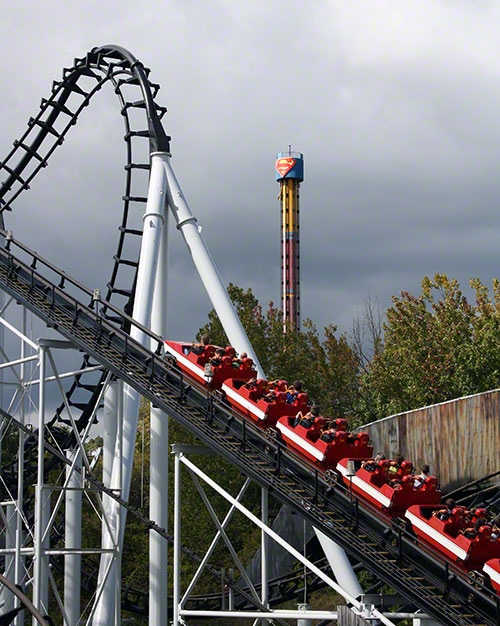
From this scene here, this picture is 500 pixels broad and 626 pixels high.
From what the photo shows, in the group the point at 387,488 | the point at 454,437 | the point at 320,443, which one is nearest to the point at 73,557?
the point at 320,443

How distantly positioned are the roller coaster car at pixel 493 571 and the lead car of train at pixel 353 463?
13mm

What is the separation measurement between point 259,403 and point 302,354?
85.3 ft

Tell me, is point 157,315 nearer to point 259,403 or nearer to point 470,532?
point 259,403

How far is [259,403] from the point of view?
1697cm

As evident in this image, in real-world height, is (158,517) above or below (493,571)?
above

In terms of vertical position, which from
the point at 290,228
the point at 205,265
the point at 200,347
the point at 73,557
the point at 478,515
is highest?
the point at 290,228

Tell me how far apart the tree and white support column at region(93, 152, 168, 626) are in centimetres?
1773

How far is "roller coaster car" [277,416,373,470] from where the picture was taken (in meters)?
16.0

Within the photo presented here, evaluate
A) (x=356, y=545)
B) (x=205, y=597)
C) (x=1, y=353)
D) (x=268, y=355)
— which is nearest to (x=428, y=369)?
(x=268, y=355)

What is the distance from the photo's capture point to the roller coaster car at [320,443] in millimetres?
15961

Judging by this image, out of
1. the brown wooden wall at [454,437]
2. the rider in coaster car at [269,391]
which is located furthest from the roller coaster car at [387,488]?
the brown wooden wall at [454,437]

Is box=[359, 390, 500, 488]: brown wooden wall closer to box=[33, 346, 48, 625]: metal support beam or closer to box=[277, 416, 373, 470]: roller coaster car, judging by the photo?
box=[277, 416, 373, 470]: roller coaster car

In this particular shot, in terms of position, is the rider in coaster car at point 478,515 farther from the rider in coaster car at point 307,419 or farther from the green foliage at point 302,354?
the green foliage at point 302,354

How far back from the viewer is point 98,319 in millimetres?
18938
